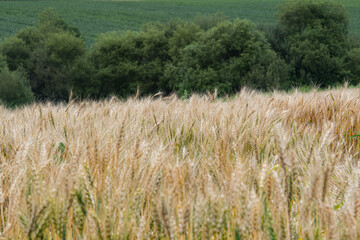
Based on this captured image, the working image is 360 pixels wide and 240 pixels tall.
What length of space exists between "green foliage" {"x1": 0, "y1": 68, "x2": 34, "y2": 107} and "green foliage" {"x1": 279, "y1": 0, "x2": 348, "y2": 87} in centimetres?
2167

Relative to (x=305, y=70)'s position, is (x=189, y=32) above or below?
above

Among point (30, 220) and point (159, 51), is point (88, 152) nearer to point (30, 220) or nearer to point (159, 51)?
point (30, 220)

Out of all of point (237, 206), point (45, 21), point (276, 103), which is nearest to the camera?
point (237, 206)

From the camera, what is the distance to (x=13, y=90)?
87.9 feet

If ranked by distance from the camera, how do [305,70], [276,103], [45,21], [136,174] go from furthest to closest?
[45,21]
[305,70]
[276,103]
[136,174]

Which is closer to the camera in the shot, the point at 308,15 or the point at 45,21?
the point at 308,15

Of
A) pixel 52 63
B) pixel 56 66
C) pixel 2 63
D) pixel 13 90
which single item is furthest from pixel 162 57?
pixel 2 63

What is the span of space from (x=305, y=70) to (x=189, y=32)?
35.5 ft

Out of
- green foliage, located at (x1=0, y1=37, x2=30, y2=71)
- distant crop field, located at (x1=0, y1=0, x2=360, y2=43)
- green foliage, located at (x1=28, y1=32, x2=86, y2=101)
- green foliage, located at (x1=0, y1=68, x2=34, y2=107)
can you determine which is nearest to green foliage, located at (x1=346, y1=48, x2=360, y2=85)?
distant crop field, located at (x1=0, y1=0, x2=360, y2=43)

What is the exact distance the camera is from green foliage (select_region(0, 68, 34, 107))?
26578 mm

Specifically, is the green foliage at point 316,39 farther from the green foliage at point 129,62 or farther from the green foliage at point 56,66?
the green foliage at point 56,66

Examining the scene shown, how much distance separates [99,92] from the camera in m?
33.3

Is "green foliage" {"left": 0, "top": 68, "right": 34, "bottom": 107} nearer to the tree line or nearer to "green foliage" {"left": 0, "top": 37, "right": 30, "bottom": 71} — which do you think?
the tree line

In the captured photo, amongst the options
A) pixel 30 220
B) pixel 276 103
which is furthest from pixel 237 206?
pixel 276 103
